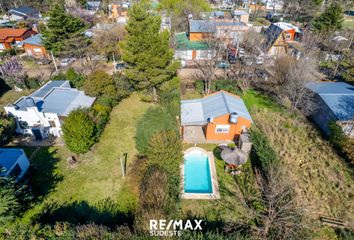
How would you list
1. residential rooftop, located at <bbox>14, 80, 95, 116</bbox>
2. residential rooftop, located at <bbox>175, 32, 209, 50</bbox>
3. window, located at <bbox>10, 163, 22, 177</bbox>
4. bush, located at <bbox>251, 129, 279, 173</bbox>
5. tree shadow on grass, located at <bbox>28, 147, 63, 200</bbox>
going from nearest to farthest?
bush, located at <bbox>251, 129, 279, 173</bbox>
window, located at <bbox>10, 163, 22, 177</bbox>
tree shadow on grass, located at <bbox>28, 147, 63, 200</bbox>
residential rooftop, located at <bbox>14, 80, 95, 116</bbox>
residential rooftop, located at <bbox>175, 32, 209, 50</bbox>

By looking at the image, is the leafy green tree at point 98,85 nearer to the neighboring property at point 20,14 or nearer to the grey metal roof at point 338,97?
the grey metal roof at point 338,97

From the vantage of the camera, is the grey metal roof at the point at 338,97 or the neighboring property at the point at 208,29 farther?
the neighboring property at the point at 208,29

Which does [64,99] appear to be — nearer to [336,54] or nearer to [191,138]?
[191,138]

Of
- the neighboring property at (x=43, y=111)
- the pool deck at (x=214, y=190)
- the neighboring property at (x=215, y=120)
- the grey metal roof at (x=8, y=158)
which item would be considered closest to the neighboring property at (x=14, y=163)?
the grey metal roof at (x=8, y=158)

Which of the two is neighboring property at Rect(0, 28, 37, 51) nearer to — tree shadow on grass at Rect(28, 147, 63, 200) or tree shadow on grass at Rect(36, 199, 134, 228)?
tree shadow on grass at Rect(28, 147, 63, 200)

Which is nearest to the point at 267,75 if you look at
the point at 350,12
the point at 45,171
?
the point at 45,171

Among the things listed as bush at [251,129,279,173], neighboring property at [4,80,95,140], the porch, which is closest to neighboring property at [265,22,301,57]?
the porch

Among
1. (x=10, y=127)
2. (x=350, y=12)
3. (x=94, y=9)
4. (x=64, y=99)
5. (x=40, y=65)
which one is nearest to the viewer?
(x=10, y=127)
